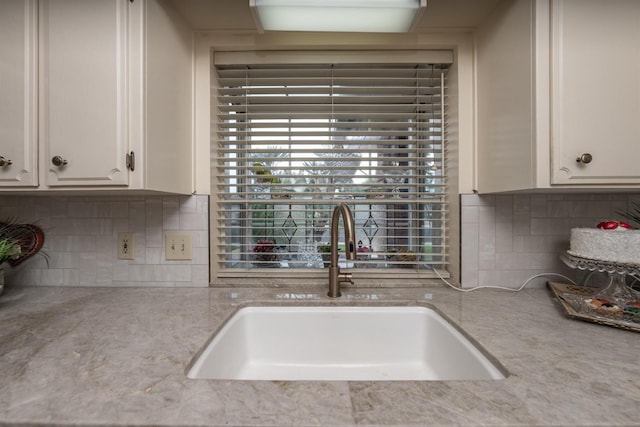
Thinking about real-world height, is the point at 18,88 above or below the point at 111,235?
above

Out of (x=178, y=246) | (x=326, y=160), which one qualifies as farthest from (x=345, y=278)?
(x=178, y=246)

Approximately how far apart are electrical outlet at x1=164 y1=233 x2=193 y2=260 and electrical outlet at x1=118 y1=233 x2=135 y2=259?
0.14 m

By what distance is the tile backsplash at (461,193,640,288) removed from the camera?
1.20m

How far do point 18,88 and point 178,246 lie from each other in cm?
71

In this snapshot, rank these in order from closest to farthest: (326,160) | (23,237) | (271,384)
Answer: (271,384) → (23,237) → (326,160)

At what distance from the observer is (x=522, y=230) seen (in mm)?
1210

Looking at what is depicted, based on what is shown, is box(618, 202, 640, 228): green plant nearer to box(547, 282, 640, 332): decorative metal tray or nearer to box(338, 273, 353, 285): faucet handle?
box(547, 282, 640, 332): decorative metal tray

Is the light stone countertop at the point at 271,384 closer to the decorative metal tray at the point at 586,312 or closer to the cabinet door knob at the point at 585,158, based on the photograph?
the decorative metal tray at the point at 586,312

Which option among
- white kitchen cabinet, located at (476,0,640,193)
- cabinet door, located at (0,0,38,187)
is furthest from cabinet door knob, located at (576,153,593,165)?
cabinet door, located at (0,0,38,187)

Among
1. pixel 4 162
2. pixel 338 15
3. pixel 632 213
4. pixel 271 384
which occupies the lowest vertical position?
pixel 271 384

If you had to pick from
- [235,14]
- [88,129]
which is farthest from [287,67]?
[88,129]

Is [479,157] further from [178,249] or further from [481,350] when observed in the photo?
[178,249]

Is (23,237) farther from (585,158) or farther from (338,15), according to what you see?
(585,158)

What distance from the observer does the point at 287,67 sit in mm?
1325
